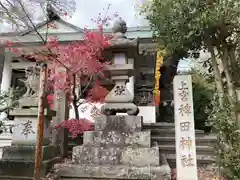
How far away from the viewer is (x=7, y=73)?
39.4 ft

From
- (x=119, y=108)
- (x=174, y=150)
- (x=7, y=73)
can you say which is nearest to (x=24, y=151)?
(x=119, y=108)

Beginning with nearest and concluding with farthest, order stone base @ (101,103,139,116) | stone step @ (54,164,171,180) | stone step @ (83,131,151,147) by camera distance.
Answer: stone step @ (54,164,171,180) < stone step @ (83,131,151,147) < stone base @ (101,103,139,116)

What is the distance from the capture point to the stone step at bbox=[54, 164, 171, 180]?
411 cm

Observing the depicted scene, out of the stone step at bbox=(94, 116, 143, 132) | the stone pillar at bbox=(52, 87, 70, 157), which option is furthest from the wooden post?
the stone pillar at bbox=(52, 87, 70, 157)

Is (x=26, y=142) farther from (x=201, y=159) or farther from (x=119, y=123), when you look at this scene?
(x=201, y=159)

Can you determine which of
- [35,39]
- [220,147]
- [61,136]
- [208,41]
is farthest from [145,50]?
[220,147]

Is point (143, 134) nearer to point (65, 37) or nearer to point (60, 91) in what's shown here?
point (60, 91)

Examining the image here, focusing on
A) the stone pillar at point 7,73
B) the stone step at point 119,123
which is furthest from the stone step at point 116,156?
the stone pillar at point 7,73

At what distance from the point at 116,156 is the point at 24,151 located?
5.83 ft

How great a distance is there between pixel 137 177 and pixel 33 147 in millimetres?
2063

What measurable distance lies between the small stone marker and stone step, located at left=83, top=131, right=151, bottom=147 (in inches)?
33.7

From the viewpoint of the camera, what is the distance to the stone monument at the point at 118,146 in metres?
4.22

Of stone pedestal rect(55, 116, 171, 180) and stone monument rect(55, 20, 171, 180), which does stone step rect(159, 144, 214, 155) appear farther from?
stone pedestal rect(55, 116, 171, 180)

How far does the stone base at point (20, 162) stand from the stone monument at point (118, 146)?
278mm
